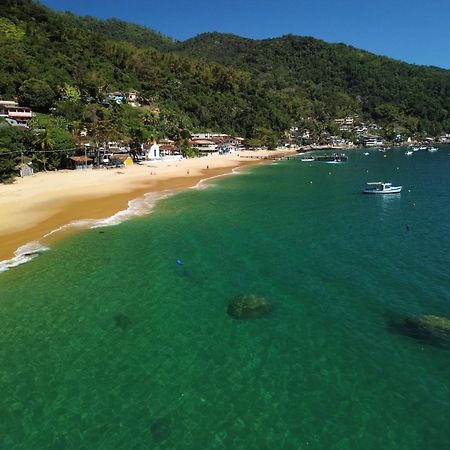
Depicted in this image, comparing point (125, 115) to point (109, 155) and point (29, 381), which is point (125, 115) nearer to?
point (109, 155)

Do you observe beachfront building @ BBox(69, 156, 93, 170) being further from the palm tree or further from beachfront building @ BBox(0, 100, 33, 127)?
beachfront building @ BBox(0, 100, 33, 127)

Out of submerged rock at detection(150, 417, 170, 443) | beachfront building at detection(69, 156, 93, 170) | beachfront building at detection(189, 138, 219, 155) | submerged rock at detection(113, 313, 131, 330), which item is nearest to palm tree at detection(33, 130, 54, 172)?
beachfront building at detection(69, 156, 93, 170)

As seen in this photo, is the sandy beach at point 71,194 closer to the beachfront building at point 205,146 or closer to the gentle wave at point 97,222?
the gentle wave at point 97,222

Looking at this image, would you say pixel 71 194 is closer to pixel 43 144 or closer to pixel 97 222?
pixel 97 222

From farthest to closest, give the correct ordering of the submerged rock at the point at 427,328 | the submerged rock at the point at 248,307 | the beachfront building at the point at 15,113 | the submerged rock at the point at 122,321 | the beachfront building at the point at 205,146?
the beachfront building at the point at 205,146
the beachfront building at the point at 15,113
the submerged rock at the point at 248,307
the submerged rock at the point at 122,321
the submerged rock at the point at 427,328

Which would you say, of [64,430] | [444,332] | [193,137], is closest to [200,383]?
[64,430]

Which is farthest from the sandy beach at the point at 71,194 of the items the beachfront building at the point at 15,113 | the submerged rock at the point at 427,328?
the beachfront building at the point at 15,113
